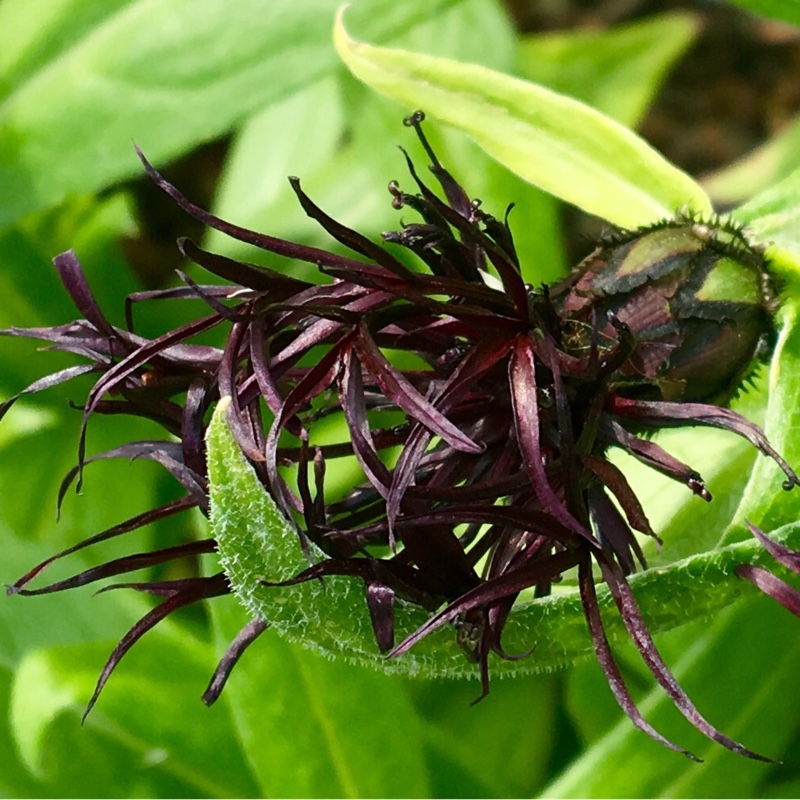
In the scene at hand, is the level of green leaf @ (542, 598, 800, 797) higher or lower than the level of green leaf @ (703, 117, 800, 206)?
lower

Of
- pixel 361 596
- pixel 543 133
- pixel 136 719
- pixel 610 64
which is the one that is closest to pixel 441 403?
pixel 361 596

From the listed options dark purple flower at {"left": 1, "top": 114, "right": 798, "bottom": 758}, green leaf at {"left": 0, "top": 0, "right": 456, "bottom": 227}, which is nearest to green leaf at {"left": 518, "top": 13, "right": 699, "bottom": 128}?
green leaf at {"left": 0, "top": 0, "right": 456, "bottom": 227}

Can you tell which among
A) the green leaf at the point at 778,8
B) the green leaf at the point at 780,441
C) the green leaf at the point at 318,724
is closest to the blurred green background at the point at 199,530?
the green leaf at the point at 318,724

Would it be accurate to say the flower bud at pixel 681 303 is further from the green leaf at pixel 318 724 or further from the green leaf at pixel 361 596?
the green leaf at pixel 318 724

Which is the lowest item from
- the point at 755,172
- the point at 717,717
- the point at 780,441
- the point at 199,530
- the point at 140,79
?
the point at 717,717

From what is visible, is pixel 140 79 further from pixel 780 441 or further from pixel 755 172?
pixel 755 172

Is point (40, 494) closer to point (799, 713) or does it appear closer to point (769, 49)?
point (799, 713)

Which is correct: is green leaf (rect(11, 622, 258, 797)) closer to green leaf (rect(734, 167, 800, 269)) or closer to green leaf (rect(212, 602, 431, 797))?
green leaf (rect(212, 602, 431, 797))
